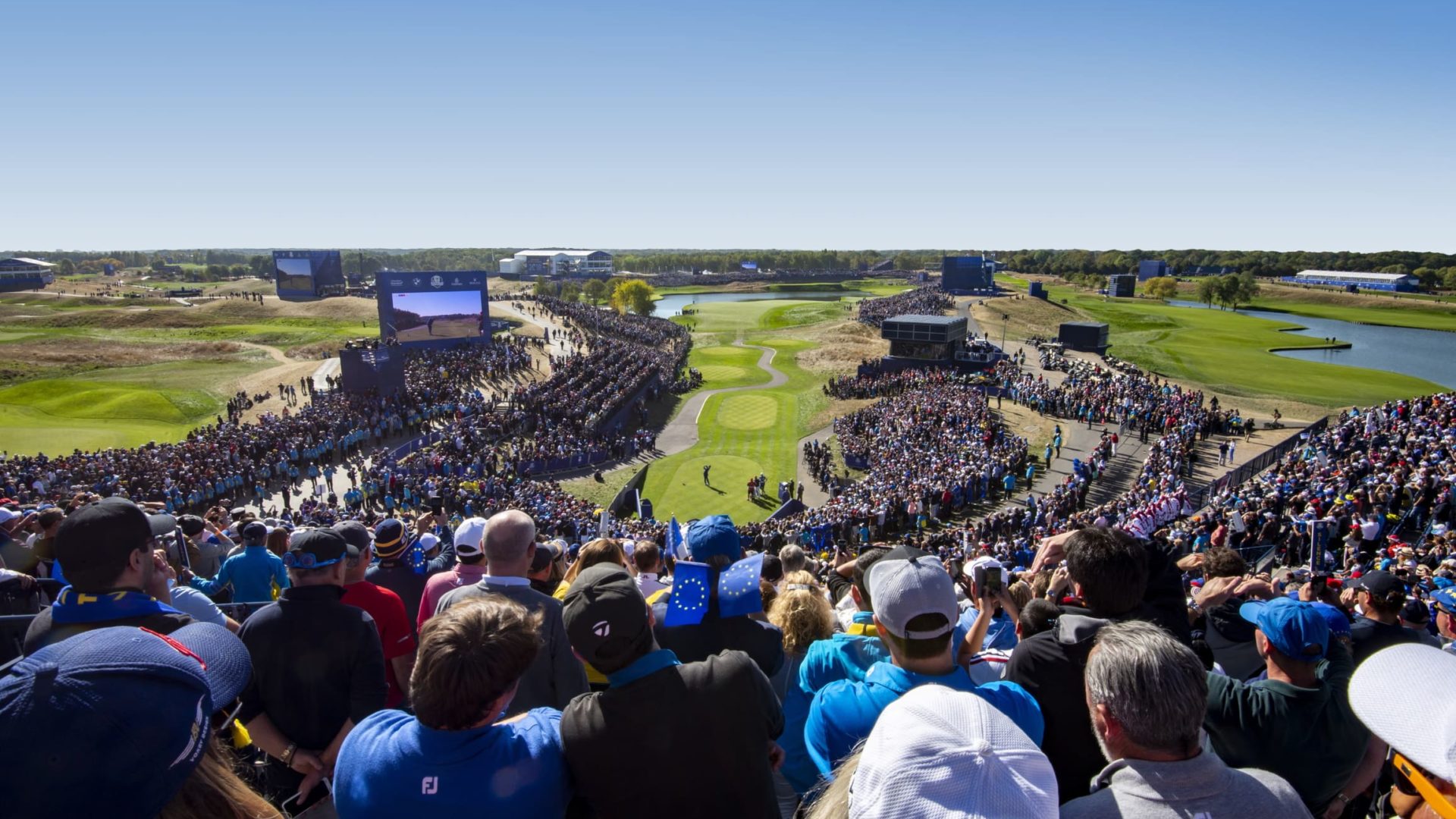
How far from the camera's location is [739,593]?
4098mm

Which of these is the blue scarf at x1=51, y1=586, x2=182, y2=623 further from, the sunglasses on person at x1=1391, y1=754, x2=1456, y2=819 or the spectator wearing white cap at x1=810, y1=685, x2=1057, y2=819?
the sunglasses on person at x1=1391, y1=754, x2=1456, y2=819

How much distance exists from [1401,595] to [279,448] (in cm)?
2995

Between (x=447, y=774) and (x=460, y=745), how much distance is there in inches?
3.7

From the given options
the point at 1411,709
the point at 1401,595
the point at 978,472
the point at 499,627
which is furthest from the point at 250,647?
the point at 978,472

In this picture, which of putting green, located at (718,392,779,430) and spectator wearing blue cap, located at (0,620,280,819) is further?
putting green, located at (718,392,779,430)

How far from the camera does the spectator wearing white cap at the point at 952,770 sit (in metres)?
1.97

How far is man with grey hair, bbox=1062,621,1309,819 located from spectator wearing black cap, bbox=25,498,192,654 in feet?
12.6

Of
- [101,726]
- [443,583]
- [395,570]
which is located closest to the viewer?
[101,726]

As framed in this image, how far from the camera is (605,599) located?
300 centimetres

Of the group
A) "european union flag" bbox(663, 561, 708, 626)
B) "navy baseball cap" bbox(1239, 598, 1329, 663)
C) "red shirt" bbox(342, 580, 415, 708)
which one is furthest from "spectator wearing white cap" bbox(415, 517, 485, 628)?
"navy baseball cap" bbox(1239, 598, 1329, 663)

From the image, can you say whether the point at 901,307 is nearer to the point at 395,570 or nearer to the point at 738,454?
the point at 738,454

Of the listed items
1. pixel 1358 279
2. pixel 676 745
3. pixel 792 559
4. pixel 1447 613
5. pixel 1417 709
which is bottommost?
pixel 792 559

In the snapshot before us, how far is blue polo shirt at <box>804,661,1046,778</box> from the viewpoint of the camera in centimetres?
311

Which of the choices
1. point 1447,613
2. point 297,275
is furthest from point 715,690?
point 297,275
